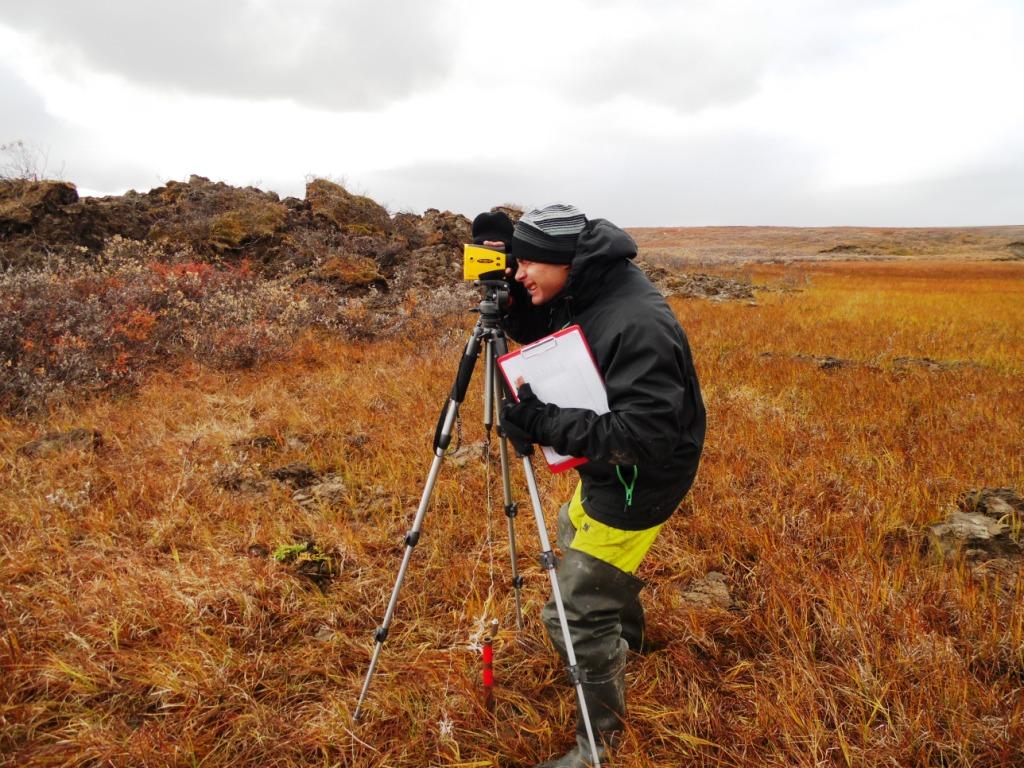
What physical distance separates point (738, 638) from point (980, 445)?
3.46 meters

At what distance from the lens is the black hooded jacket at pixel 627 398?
171 cm

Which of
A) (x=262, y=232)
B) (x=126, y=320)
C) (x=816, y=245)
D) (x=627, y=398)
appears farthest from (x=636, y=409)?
(x=816, y=245)

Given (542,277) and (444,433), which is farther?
(444,433)

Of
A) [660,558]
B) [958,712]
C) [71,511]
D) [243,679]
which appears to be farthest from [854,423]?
[71,511]

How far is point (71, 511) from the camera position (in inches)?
146

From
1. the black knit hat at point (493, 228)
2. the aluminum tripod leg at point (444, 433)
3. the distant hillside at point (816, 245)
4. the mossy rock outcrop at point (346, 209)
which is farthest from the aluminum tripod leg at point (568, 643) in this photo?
the distant hillside at point (816, 245)

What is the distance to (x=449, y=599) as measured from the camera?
3061 mm

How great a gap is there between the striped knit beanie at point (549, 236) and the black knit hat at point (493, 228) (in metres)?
0.49

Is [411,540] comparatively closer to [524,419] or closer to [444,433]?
[444,433]

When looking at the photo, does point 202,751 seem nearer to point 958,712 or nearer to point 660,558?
point 660,558

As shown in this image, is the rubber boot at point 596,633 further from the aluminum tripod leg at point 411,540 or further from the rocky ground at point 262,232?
the rocky ground at point 262,232

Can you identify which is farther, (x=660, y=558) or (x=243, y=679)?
(x=660, y=558)

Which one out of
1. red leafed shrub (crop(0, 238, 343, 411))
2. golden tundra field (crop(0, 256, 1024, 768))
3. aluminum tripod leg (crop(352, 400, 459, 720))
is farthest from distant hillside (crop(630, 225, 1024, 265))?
aluminum tripod leg (crop(352, 400, 459, 720))

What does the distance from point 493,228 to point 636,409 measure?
127 cm
